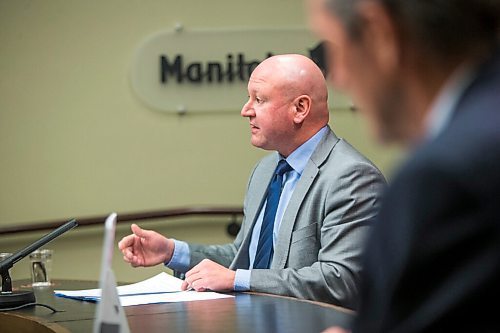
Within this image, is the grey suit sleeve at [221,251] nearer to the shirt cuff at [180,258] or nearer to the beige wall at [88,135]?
the shirt cuff at [180,258]

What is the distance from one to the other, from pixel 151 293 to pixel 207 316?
53 cm

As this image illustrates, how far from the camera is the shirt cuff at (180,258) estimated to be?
10.4ft

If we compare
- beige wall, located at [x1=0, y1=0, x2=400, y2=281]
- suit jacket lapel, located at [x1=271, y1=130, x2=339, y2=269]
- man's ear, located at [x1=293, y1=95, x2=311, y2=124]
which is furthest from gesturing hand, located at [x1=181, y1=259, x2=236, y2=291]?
beige wall, located at [x1=0, y1=0, x2=400, y2=281]

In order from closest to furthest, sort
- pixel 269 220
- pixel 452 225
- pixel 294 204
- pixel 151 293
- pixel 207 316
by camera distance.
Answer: pixel 452 225 → pixel 207 316 → pixel 151 293 → pixel 294 204 → pixel 269 220

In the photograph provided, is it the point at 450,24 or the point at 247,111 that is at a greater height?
the point at 450,24

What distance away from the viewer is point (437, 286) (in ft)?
3.18

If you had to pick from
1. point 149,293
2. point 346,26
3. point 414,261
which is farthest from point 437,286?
point 149,293

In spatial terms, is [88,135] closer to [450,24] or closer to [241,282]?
[241,282]

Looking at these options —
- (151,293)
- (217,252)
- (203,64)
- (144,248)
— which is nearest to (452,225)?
(151,293)

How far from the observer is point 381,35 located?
1035 millimetres

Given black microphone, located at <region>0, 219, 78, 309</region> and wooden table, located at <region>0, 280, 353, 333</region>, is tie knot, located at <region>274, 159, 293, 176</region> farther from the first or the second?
black microphone, located at <region>0, 219, 78, 309</region>

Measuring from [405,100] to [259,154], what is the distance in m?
4.09

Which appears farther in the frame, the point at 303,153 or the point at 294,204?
the point at 303,153

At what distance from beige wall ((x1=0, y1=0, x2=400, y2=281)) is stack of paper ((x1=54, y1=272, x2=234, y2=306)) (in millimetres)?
2011
